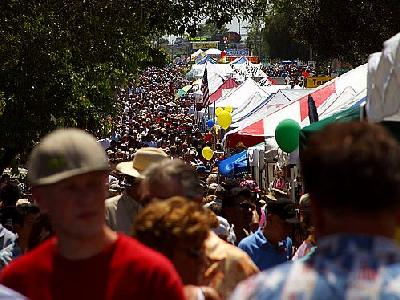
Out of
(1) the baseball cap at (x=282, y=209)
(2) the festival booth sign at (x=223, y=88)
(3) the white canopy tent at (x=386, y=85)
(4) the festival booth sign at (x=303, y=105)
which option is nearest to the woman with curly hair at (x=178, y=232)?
(3) the white canopy tent at (x=386, y=85)

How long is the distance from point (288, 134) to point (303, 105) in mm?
1610

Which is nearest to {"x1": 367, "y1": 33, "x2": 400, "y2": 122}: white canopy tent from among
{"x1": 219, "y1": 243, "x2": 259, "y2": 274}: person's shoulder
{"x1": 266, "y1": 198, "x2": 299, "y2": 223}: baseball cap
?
{"x1": 266, "y1": 198, "x2": 299, "y2": 223}: baseball cap

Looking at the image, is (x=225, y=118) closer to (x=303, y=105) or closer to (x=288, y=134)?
(x=303, y=105)

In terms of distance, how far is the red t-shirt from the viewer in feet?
10.5

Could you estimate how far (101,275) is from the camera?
3.28 m

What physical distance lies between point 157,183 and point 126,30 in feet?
37.7

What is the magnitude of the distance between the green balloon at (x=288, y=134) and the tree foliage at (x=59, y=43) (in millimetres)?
3537

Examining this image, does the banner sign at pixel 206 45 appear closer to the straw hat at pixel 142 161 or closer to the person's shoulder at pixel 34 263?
the straw hat at pixel 142 161

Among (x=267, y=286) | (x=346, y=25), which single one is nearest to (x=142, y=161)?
(x=267, y=286)

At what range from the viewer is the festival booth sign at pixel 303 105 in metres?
11.4

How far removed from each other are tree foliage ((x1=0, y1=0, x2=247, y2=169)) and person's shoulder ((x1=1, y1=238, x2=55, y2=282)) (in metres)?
10.6

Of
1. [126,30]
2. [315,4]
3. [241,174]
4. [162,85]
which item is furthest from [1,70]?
[162,85]

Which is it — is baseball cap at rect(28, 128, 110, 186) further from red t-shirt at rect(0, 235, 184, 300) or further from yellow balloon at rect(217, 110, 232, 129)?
yellow balloon at rect(217, 110, 232, 129)

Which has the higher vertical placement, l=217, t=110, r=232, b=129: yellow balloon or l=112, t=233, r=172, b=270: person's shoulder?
l=112, t=233, r=172, b=270: person's shoulder
